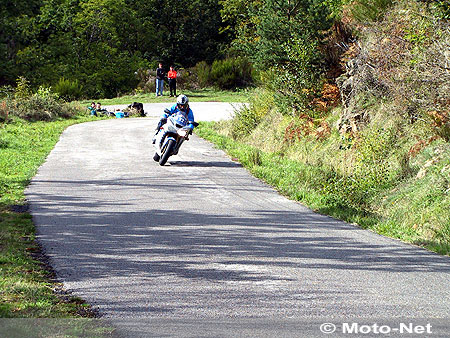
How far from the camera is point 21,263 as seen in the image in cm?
778

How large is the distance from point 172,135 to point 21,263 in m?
10.2

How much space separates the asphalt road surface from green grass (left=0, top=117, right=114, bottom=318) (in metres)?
0.20

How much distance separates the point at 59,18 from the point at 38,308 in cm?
4579

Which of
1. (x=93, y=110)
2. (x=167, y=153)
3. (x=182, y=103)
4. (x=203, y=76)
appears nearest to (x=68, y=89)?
(x=203, y=76)

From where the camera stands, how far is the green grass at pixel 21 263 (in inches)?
240

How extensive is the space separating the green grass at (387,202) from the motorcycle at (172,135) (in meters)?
1.82

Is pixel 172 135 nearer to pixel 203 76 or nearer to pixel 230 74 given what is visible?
pixel 230 74

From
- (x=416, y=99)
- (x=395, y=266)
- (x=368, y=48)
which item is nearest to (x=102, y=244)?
(x=395, y=266)

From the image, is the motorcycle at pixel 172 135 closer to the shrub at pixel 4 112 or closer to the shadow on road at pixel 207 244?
the shadow on road at pixel 207 244

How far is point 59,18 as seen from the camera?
162 ft

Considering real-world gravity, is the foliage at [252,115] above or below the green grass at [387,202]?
above

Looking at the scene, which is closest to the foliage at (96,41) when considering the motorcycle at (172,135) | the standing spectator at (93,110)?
the standing spectator at (93,110)

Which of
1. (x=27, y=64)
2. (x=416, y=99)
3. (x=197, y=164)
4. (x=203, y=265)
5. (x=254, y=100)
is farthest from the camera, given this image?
(x=27, y=64)

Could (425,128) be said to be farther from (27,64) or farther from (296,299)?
(27,64)
